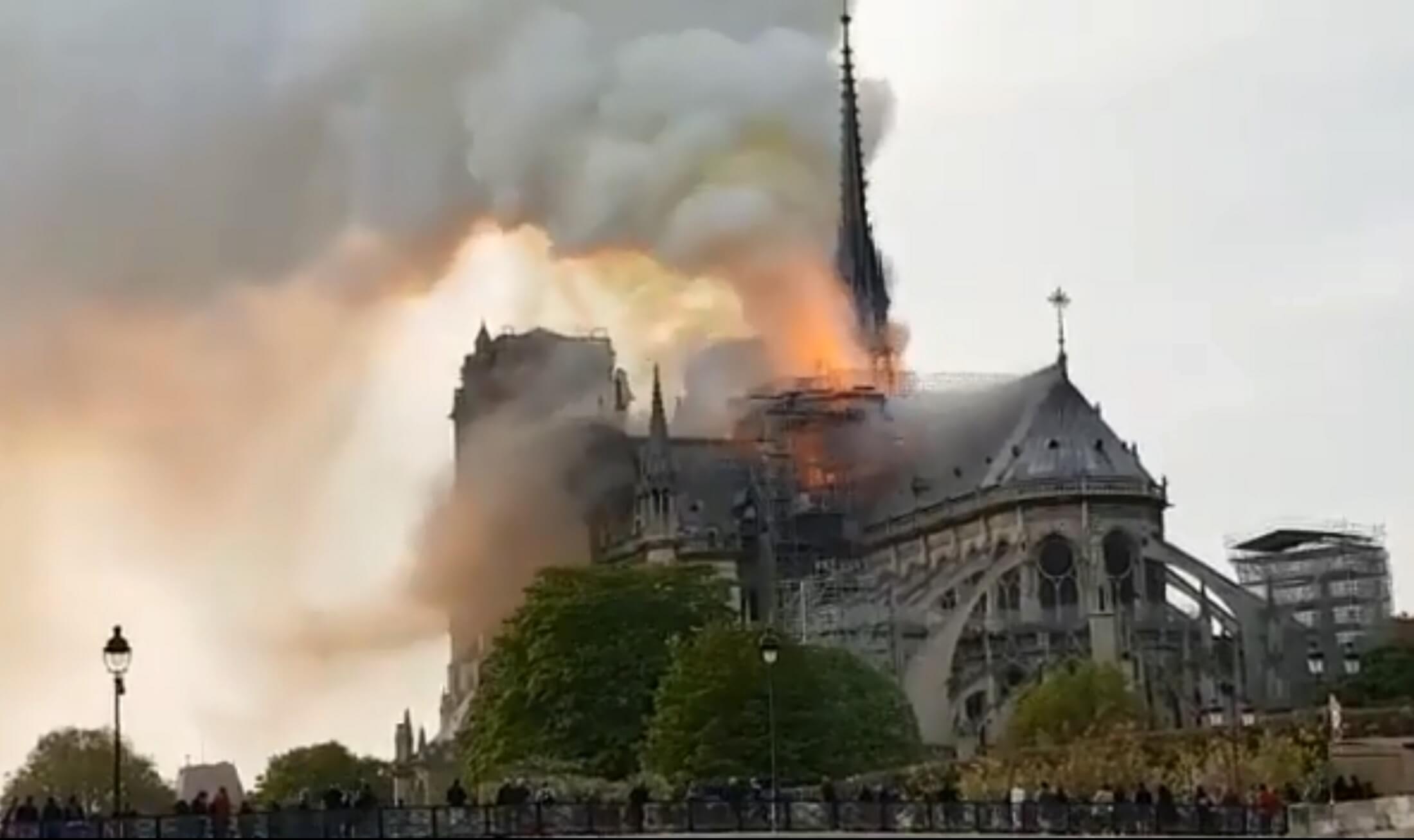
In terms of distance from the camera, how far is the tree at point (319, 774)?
144 m

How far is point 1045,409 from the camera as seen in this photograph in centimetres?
14550

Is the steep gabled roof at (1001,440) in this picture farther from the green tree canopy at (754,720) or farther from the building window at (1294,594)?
the green tree canopy at (754,720)

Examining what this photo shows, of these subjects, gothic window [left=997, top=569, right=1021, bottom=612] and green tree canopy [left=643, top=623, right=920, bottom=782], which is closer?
green tree canopy [left=643, top=623, right=920, bottom=782]

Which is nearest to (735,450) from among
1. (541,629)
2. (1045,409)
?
(1045,409)

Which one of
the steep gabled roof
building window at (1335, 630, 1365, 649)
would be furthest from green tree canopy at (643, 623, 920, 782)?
the steep gabled roof

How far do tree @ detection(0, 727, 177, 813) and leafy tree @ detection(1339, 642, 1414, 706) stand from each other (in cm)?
5158

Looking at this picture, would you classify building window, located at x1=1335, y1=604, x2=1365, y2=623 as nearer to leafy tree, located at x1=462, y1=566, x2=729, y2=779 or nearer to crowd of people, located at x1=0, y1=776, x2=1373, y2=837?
leafy tree, located at x1=462, y1=566, x2=729, y2=779

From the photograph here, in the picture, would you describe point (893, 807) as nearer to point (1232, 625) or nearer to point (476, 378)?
point (1232, 625)

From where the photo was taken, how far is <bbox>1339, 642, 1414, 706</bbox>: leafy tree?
110188 mm

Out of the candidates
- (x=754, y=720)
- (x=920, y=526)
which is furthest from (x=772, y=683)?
(x=920, y=526)

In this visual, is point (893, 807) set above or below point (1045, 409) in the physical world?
below

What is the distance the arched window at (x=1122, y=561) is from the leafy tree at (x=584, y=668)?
31069 millimetres

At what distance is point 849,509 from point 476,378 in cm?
3069

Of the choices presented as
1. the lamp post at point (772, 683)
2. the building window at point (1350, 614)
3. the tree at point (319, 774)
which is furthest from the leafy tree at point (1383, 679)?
the tree at point (319, 774)
